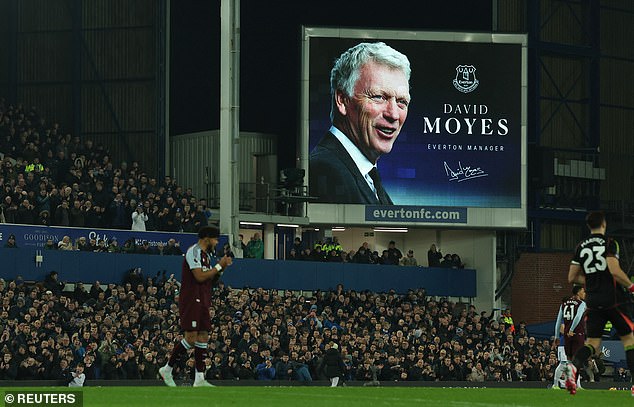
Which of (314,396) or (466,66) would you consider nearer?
(314,396)

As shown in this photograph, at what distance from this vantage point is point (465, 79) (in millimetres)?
54750

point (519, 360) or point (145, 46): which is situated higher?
point (145, 46)

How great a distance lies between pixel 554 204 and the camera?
2346 inches

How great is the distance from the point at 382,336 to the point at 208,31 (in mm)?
18081

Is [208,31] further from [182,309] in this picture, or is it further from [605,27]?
[182,309]

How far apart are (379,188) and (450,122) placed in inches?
148

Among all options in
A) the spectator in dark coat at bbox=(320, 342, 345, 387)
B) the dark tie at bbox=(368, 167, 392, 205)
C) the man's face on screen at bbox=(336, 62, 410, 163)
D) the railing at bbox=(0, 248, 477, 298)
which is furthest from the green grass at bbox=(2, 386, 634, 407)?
the dark tie at bbox=(368, 167, 392, 205)

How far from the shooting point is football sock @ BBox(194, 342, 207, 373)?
71.8 ft

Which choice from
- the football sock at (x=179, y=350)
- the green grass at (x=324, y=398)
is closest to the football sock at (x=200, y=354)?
the football sock at (x=179, y=350)

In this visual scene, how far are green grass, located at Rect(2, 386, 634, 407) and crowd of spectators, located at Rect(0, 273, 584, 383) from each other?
40.8ft

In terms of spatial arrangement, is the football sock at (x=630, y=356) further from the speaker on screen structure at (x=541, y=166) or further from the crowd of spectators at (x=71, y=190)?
the speaker on screen structure at (x=541, y=166)

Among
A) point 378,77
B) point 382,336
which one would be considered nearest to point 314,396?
point 382,336

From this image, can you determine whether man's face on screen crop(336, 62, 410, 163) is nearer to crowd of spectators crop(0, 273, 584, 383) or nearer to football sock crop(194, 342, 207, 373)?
crowd of spectators crop(0, 273, 584, 383)
